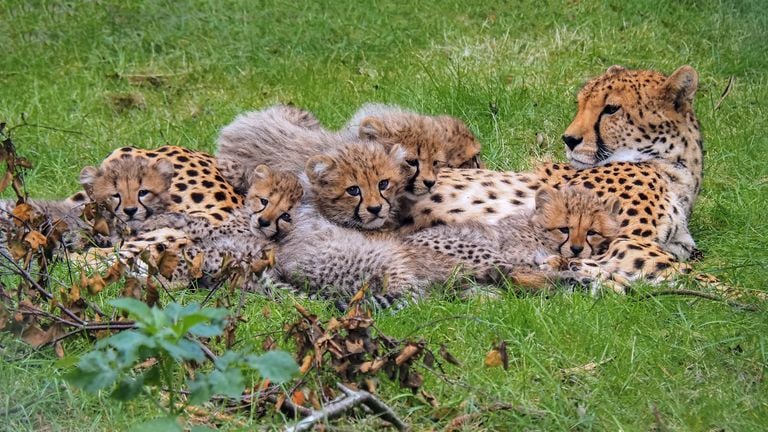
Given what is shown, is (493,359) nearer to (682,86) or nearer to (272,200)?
(272,200)

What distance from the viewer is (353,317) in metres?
4.00

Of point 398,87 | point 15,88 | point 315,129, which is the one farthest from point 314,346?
point 15,88

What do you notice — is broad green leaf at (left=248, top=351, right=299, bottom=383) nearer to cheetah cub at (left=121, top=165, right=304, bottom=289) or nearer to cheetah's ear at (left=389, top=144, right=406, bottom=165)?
cheetah cub at (left=121, top=165, right=304, bottom=289)

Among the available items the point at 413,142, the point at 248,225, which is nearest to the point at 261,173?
the point at 248,225

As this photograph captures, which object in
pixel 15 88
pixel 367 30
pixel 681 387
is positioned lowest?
pixel 15 88

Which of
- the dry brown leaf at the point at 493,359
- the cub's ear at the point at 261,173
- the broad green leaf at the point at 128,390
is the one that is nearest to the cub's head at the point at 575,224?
the cub's ear at the point at 261,173

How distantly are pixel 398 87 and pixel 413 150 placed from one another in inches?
76.5

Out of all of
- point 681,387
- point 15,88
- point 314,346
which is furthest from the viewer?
point 15,88

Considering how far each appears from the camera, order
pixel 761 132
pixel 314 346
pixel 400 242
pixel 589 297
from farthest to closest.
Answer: pixel 761 132
pixel 400 242
pixel 589 297
pixel 314 346

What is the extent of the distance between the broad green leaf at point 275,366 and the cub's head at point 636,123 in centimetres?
350

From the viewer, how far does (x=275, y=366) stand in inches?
133

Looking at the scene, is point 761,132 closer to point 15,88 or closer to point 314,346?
point 314,346

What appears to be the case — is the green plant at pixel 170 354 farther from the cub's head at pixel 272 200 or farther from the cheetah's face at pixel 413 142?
the cheetah's face at pixel 413 142

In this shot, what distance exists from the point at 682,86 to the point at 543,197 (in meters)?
1.17
